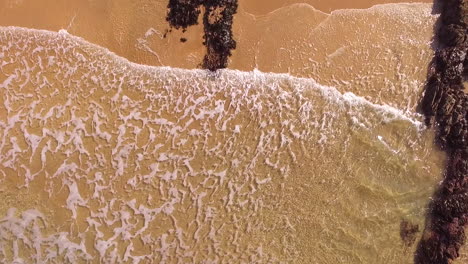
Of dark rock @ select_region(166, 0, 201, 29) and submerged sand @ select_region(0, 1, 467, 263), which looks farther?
dark rock @ select_region(166, 0, 201, 29)

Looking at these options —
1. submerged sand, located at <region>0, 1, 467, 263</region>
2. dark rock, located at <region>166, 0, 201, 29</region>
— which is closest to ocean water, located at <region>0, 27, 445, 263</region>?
submerged sand, located at <region>0, 1, 467, 263</region>

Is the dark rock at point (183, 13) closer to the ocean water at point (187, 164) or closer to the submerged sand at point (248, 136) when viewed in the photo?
the submerged sand at point (248, 136)

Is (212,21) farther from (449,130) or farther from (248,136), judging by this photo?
(449,130)

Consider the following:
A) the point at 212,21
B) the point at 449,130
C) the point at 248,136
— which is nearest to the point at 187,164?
the point at 248,136

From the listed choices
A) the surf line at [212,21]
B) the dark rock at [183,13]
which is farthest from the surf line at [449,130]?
the dark rock at [183,13]

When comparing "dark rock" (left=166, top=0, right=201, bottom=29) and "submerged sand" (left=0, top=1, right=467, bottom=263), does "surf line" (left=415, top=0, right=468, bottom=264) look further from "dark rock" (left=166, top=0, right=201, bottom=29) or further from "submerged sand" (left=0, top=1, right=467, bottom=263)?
"dark rock" (left=166, top=0, right=201, bottom=29)

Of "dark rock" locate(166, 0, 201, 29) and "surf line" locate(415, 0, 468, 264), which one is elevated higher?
"dark rock" locate(166, 0, 201, 29)
